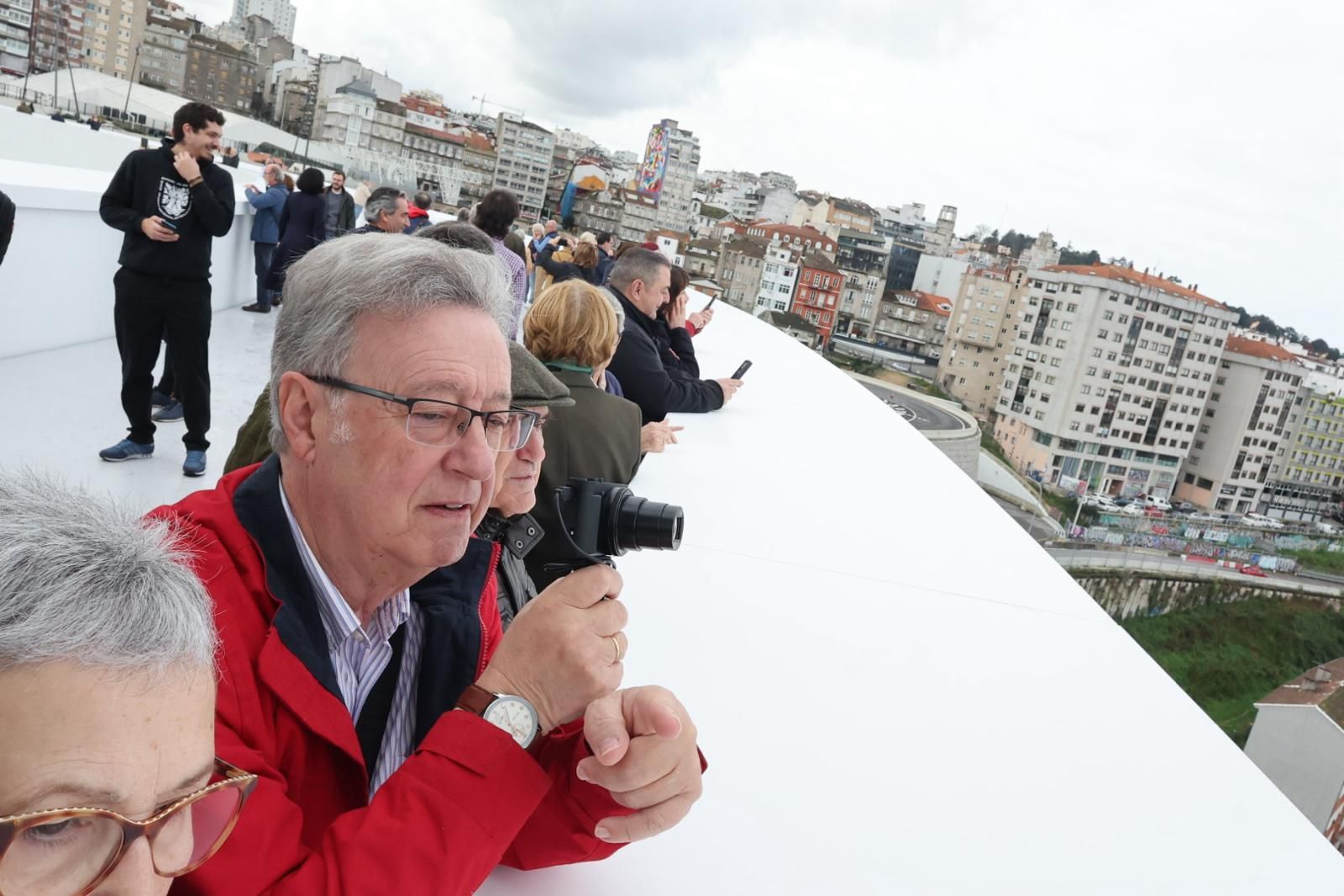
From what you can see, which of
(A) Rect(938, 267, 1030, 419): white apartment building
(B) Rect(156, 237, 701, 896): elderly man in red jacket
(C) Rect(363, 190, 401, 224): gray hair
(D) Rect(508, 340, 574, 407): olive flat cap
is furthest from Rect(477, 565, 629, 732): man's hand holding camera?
(A) Rect(938, 267, 1030, 419): white apartment building

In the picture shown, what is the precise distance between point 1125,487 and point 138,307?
58529mm

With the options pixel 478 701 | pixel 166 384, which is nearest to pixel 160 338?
pixel 166 384

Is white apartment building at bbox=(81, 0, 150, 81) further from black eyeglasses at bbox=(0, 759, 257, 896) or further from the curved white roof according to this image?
black eyeglasses at bbox=(0, 759, 257, 896)

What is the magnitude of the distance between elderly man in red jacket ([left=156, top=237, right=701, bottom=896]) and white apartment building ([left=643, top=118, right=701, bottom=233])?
3241 inches

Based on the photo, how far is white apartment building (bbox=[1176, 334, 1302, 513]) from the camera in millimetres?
52125

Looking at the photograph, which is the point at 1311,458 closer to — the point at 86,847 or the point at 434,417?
the point at 434,417

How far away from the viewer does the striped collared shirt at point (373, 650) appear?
37.2 inches

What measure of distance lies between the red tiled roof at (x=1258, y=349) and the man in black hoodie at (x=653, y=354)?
2375 inches

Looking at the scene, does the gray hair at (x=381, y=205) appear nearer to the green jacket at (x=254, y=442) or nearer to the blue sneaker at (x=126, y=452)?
the blue sneaker at (x=126, y=452)

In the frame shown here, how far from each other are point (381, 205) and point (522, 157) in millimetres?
76435

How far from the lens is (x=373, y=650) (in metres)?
1.02

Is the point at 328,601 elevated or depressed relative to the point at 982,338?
depressed

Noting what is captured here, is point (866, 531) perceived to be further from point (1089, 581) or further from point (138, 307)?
point (1089, 581)

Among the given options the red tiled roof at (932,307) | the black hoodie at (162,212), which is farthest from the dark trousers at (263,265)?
the red tiled roof at (932,307)
